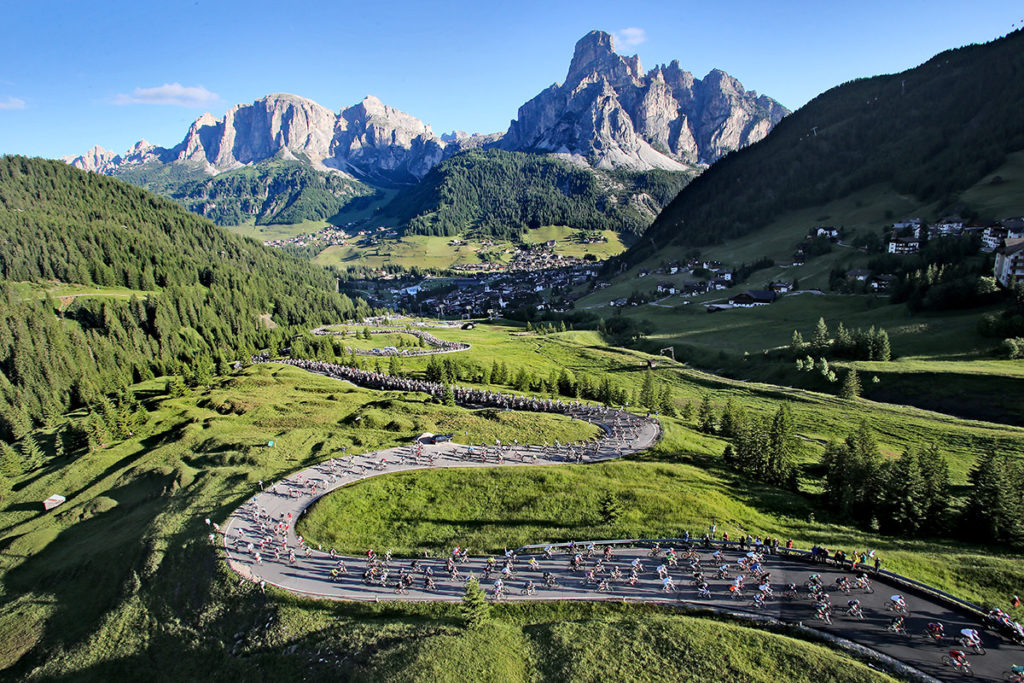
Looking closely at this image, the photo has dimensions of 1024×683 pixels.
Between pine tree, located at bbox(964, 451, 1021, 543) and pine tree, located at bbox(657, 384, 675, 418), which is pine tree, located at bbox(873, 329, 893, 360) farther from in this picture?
pine tree, located at bbox(964, 451, 1021, 543)

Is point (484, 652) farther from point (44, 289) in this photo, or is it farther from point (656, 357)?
point (44, 289)

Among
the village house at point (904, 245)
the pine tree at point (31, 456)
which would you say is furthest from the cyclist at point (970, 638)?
the village house at point (904, 245)

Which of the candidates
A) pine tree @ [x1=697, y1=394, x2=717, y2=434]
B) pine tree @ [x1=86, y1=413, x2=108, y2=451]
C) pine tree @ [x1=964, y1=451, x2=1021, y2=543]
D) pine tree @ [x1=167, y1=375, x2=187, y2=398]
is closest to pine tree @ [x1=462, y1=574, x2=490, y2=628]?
pine tree @ [x1=964, y1=451, x2=1021, y2=543]

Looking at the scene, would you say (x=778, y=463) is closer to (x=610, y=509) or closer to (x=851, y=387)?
(x=610, y=509)

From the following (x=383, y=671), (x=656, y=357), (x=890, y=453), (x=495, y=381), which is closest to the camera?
(x=383, y=671)

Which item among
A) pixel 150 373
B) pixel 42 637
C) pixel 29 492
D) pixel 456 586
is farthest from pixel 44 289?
pixel 456 586

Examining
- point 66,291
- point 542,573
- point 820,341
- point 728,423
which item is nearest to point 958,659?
point 542,573
